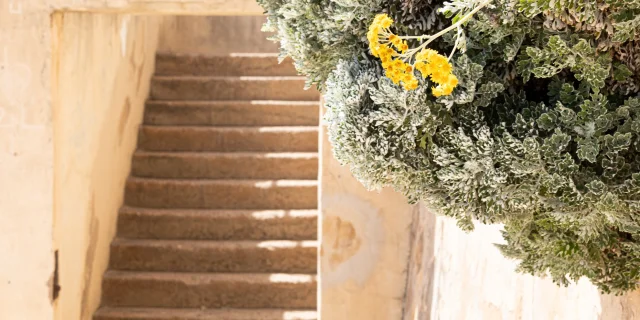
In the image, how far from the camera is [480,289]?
6.76 feet

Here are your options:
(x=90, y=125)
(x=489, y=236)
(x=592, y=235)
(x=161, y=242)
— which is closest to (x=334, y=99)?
(x=592, y=235)

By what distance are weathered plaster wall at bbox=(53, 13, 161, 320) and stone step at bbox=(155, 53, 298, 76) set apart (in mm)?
513

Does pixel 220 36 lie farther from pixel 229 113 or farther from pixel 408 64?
pixel 408 64

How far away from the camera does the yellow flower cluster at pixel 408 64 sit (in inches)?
35.9

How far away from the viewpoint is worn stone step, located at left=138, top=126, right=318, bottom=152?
470 centimetres

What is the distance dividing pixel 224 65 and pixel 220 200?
1243 millimetres

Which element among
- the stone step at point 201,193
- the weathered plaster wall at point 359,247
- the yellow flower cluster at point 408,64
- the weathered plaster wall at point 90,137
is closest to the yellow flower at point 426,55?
the yellow flower cluster at point 408,64

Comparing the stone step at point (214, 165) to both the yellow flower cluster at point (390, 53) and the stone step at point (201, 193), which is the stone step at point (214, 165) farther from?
the yellow flower cluster at point (390, 53)

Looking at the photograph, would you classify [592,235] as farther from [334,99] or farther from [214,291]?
[214,291]

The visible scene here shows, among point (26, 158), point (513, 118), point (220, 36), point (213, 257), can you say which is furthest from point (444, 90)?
point (220, 36)

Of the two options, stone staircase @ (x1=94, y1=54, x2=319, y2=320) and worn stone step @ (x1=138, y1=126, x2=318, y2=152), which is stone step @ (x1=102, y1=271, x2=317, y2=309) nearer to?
stone staircase @ (x1=94, y1=54, x2=319, y2=320)

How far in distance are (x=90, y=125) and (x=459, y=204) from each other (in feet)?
9.78

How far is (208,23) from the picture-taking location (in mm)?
6004

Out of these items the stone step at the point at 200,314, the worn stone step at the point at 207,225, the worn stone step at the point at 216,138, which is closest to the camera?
the stone step at the point at 200,314
